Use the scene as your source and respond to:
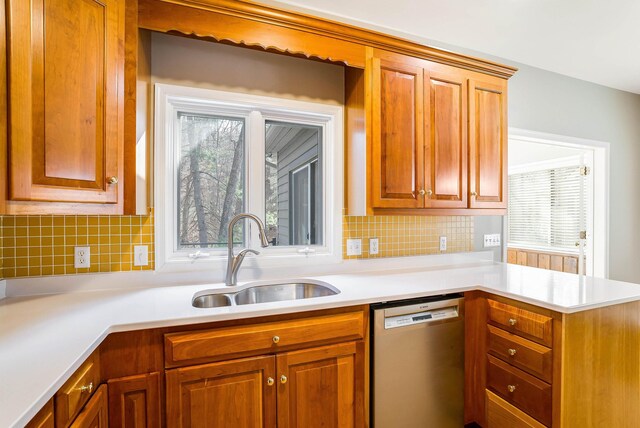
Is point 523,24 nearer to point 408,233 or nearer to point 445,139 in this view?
point 445,139

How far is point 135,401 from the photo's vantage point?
119cm

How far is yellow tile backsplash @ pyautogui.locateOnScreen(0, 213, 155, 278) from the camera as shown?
58.6 inches

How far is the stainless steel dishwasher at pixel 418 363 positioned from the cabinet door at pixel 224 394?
531 mm

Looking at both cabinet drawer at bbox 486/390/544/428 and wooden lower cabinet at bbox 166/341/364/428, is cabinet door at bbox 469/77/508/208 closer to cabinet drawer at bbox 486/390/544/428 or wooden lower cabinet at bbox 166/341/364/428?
cabinet drawer at bbox 486/390/544/428

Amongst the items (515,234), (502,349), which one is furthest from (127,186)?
(515,234)

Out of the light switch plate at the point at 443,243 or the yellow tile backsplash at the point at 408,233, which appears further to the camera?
the light switch plate at the point at 443,243

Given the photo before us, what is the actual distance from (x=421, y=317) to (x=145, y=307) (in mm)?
1294

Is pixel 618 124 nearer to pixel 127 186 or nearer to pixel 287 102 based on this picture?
pixel 287 102

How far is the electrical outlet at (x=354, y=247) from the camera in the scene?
2.10m

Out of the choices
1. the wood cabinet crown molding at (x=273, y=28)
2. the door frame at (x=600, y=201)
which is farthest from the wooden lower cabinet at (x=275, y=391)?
the door frame at (x=600, y=201)

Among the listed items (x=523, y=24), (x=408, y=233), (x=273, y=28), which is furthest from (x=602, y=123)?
(x=273, y=28)

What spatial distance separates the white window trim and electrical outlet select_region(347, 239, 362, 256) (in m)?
0.07

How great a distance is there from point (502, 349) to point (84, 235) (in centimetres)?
221

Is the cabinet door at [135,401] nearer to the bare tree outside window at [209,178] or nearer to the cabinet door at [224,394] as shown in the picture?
the cabinet door at [224,394]
